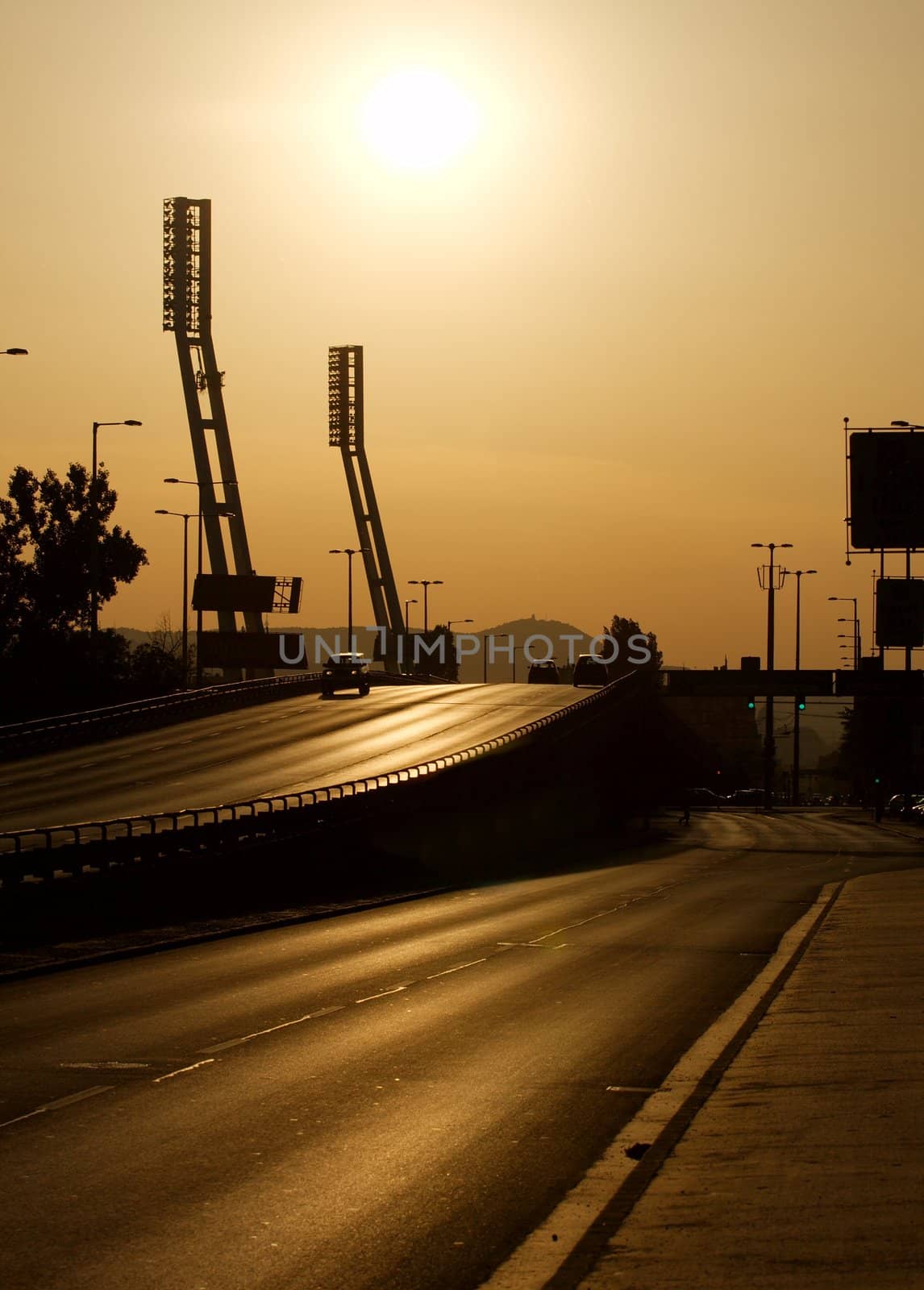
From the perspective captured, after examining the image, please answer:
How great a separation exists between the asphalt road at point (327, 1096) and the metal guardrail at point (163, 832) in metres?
2.66

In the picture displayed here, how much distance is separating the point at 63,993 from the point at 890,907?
1531 centimetres

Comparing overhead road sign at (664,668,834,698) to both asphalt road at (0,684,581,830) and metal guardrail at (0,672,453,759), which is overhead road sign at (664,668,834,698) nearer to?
asphalt road at (0,684,581,830)

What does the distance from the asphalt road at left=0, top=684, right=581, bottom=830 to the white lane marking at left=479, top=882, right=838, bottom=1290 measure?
26.1 metres

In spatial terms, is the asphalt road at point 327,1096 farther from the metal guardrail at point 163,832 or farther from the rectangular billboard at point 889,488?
the rectangular billboard at point 889,488

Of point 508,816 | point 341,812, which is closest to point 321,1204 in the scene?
point 341,812

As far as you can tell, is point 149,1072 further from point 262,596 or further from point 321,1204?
point 262,596

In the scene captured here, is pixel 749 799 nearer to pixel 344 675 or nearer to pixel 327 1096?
pixel 344 675

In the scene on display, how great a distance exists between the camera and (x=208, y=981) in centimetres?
1930

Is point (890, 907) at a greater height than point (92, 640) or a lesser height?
lesser

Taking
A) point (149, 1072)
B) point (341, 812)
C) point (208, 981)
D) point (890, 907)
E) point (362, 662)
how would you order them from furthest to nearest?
1. point (362, 662)
2. point (341, 812)
3. point (890, 907)
4. point (208, 981)
5. point (149, 1072)

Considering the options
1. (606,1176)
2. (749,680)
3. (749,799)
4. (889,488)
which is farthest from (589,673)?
(606,1176)

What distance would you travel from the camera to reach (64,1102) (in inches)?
→ 454

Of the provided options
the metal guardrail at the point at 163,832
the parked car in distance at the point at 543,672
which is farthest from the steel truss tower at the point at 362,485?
the metal guardrail at the point at 163,832

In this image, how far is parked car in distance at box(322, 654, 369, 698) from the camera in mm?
89125
